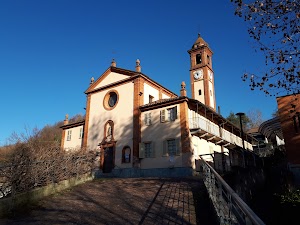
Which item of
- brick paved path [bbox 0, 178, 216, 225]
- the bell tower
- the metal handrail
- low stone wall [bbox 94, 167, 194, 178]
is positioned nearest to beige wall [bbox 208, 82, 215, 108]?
the bell tower

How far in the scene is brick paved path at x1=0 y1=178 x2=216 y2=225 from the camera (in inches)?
274

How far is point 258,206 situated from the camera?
14.3 meters

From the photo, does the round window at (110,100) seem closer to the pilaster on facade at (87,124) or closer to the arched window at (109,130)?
the arched window at (109,130)

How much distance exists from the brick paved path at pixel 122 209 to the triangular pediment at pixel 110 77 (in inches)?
650

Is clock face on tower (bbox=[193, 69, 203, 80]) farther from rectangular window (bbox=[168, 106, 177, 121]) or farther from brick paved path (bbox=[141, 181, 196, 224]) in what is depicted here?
brick paved path (bbox=[141, 181, 196, 224])

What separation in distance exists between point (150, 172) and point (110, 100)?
31.4ft

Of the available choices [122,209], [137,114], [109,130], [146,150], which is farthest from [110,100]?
[122,209]

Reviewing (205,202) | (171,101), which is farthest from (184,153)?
(205,202)

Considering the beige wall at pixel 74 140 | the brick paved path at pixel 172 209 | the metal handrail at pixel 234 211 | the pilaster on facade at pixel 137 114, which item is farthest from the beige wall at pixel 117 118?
the metal handrail at pixel 234 211

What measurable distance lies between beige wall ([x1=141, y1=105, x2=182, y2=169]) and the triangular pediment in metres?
5.64

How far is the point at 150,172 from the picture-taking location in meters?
20.8

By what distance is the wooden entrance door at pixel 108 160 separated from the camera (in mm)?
23766

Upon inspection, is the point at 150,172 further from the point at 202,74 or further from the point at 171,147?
the point at 202,74

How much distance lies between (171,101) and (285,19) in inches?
596
